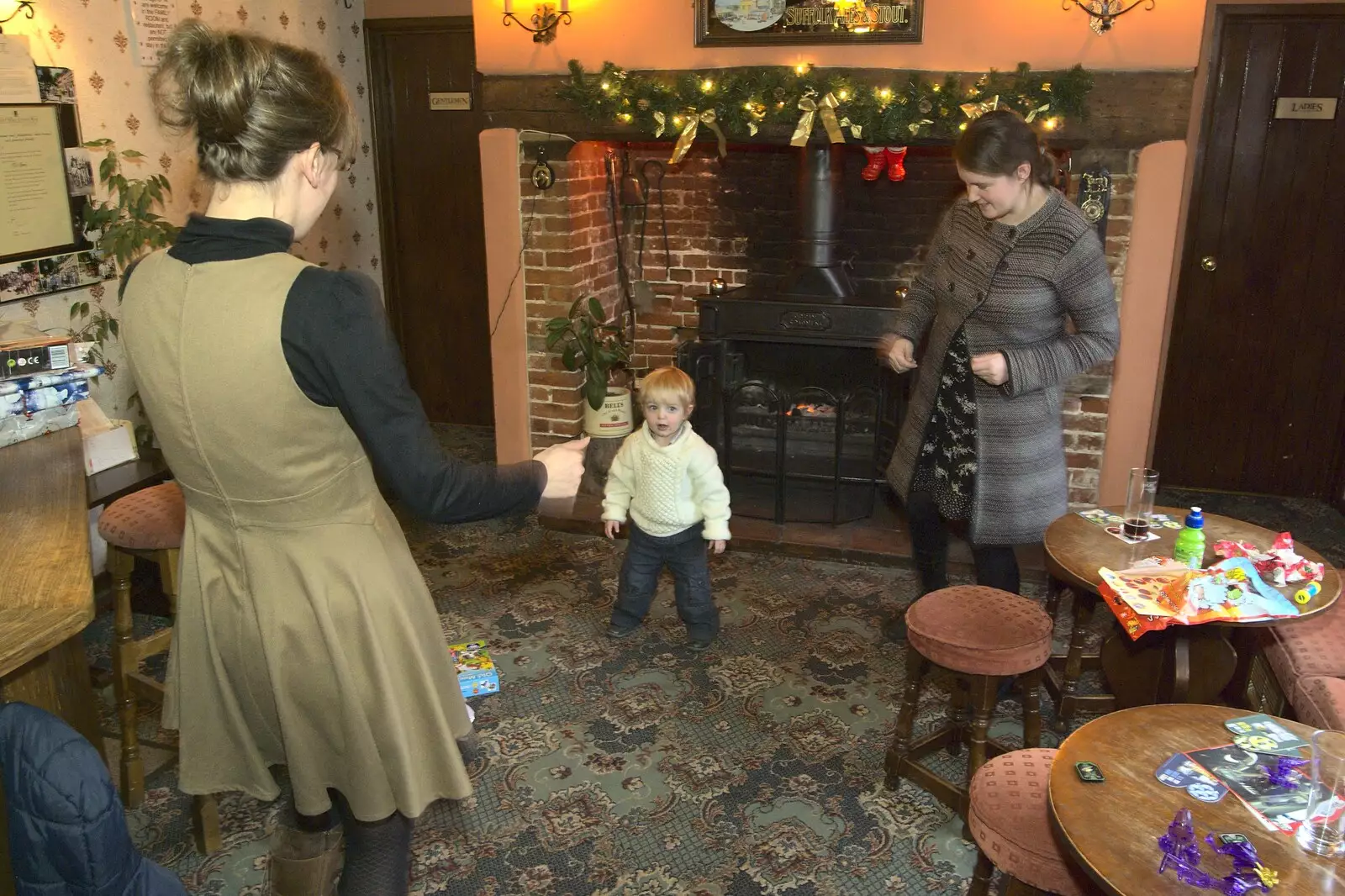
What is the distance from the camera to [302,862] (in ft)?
5.49

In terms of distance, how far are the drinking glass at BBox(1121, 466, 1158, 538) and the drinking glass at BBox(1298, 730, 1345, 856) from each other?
3.62 ft

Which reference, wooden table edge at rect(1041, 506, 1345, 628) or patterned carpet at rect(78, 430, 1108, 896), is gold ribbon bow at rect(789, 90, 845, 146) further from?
wooden table edge at rect(1041, 506, 1345, 628)

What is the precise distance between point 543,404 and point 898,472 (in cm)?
193

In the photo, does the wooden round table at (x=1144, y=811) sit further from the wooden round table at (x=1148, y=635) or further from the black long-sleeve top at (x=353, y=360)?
the black long-sleeve top at (x=353, y=360)

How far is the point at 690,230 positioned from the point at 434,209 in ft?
4.90

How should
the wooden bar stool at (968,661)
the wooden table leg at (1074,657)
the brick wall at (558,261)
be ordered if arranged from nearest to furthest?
the wooden bar stool at (968,661) < the wooden table leg at (1074,657) < the brick wall at (558,261)

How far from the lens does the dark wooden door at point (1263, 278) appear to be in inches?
166

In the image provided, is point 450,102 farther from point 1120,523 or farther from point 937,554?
point 1120,523

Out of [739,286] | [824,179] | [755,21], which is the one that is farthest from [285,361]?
[739,286]

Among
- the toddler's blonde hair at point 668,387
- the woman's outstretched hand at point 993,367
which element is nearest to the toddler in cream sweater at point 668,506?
the toddler's blonde hair at point 668,387

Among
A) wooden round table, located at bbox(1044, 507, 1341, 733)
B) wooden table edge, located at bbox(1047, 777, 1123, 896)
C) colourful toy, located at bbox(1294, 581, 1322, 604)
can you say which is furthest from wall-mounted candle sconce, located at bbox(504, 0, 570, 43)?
wooden table edge, located at bbox(1047, 777, 1123, 896)

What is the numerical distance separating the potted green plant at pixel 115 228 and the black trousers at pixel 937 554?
2.48 metres

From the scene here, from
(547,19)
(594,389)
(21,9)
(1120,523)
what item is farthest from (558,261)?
(1120,523)

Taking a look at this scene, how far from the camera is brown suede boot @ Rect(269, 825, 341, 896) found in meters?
1.67
